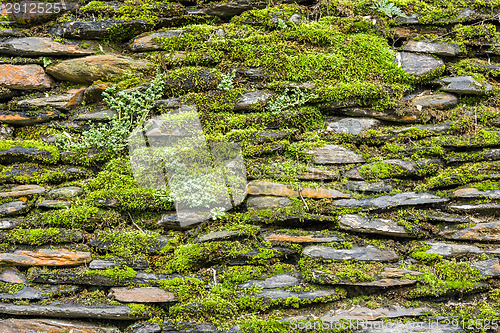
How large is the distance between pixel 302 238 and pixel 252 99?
2.33 m

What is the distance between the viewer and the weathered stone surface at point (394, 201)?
170 inches

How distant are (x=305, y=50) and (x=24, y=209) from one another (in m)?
4.98

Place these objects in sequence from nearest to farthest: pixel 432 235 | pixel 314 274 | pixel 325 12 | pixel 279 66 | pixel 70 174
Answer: pixel 314 274, pixel 432 235, pixel 70 174, pixel 279 66, pixel 325 12

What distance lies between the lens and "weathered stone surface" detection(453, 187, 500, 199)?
428 centimetres

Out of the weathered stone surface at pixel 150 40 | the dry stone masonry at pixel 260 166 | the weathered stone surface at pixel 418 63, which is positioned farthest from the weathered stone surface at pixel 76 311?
the weathered stone surface at pixel 418 63

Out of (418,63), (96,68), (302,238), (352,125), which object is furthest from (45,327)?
(418,63)

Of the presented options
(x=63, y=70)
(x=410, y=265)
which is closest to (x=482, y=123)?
(x=410, y=265)

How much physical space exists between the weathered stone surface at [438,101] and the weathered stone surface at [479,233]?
6.43 feet

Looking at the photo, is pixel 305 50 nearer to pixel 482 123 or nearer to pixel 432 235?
pixel 482 123

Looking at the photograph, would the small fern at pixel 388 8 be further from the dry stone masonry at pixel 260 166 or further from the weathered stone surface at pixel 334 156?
the weathered stone surface at pixel 334 156

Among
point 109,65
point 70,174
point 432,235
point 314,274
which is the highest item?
point 109,65

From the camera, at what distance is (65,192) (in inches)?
180

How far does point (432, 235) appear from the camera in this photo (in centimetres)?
423

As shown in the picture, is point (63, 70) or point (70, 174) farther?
point (63, 70)
